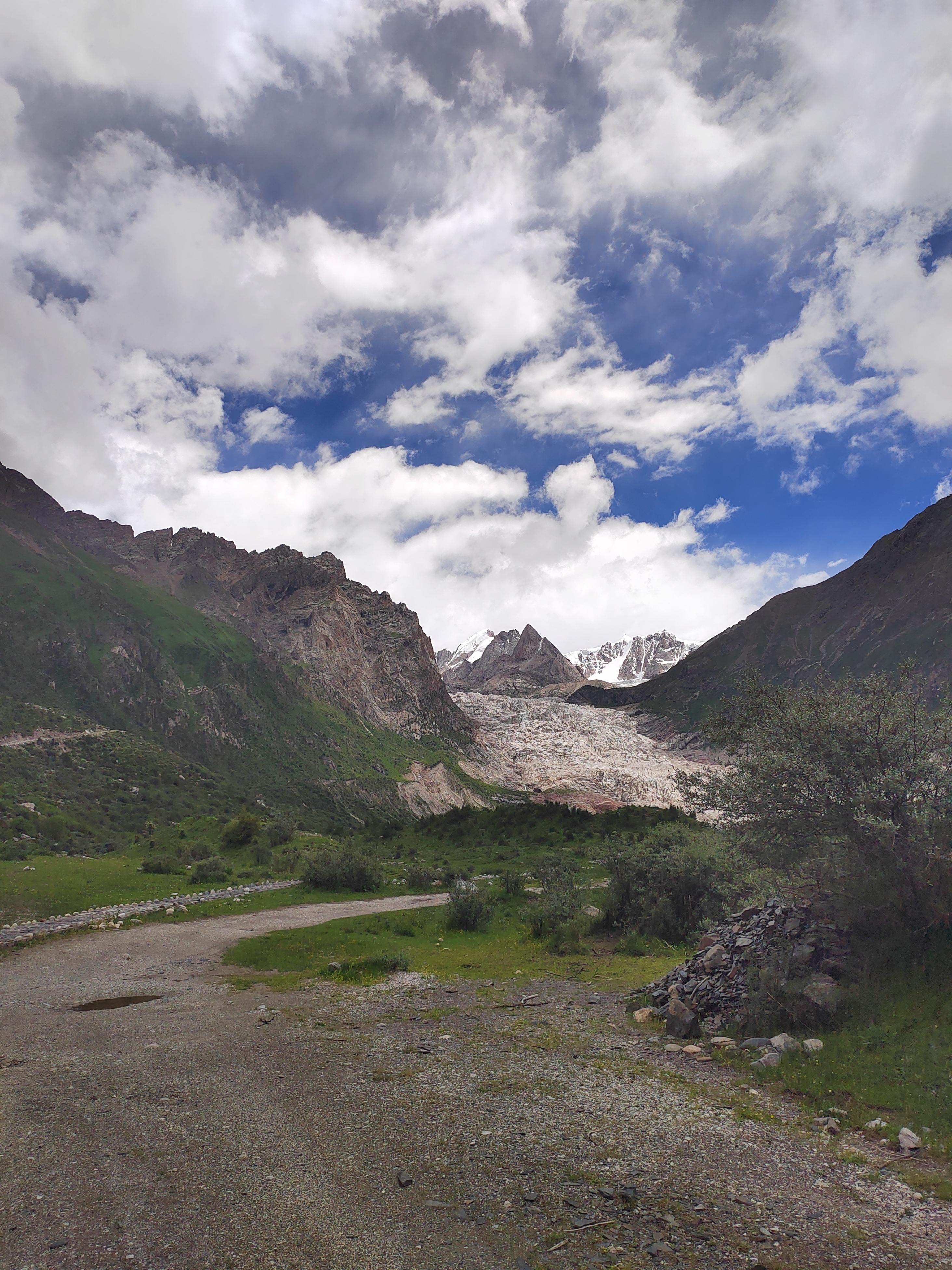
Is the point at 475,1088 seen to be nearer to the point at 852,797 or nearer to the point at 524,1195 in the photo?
the point at 524,1195

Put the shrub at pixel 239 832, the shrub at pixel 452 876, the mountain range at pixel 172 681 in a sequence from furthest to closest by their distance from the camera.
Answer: the mountain range at pixel 172 681
the shrub at pixel 239 832
the shrub at pixel 452 876

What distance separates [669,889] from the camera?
2922cm

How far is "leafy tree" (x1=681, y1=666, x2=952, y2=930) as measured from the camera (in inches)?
530

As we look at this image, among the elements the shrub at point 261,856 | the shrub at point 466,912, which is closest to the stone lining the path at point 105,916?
the shrub at point 261,856

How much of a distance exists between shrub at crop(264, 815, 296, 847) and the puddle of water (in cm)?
3589

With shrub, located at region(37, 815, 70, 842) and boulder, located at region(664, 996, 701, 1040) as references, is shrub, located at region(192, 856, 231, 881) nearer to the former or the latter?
shrub, located at region(37, 815, 70, 842)

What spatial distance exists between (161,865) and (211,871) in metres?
3.57

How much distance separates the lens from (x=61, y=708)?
337 ft

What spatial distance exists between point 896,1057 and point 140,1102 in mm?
14199

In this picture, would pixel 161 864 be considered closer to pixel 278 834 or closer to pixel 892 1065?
pixel 278 834

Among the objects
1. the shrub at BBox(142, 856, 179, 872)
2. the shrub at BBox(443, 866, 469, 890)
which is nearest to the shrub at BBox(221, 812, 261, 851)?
the shrub at BBox(142, 856, 179, 872)

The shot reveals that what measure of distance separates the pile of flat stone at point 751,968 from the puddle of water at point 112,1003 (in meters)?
15.3

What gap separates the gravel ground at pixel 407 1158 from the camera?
6.88m

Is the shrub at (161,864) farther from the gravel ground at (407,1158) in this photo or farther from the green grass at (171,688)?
the green grass at (171,688)
